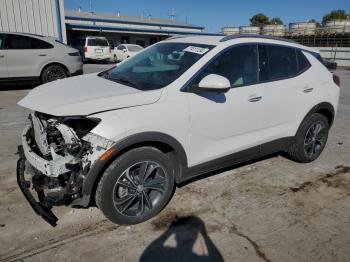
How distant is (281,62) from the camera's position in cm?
425

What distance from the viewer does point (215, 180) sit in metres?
4.24

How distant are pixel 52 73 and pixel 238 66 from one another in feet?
25.3

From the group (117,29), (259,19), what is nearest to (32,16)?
(117,29)

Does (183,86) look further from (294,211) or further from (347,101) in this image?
(347,101)

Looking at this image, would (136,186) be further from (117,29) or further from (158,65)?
(117,29)

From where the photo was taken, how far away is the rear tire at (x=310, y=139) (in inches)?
182

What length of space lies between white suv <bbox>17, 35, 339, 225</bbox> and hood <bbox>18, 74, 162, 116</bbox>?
0.4 inches

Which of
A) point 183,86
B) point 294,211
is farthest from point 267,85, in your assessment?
point 294,211

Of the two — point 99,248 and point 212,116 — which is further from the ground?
point 212,116

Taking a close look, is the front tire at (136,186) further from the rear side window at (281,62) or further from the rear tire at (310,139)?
the rear tire at (310,139)

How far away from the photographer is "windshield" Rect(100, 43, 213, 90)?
3488mm

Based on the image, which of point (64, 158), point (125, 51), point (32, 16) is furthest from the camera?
point (125, 51)

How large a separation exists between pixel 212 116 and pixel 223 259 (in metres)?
1.39

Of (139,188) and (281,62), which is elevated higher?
(281,62)
